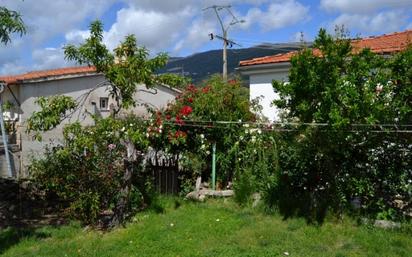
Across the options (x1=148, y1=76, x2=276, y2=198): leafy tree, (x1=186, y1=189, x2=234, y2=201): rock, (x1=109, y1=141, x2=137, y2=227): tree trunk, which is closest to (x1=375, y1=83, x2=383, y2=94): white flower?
(x1=148, y1=76, x2=276, y2=198): leafy tree

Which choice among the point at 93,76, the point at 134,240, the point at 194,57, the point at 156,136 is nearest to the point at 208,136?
the point at 156,136

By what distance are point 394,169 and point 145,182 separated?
4.43 m

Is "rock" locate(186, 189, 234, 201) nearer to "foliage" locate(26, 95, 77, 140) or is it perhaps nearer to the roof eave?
"foliage" locate(26, 95, 77, 140)

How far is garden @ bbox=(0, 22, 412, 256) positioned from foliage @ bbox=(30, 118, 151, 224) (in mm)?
22

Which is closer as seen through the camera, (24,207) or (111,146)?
(111,146)

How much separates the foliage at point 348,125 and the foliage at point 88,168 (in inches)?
104

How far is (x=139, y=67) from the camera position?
24.6 ft

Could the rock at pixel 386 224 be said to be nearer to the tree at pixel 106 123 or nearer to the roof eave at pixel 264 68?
the tree at pixel 106 123

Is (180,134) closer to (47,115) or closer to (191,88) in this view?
(191,88)

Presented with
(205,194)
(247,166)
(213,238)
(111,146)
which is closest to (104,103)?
(205,194)

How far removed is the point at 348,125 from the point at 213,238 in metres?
2.43

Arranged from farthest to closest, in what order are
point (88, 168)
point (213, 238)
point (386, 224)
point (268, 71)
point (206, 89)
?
point (268, 71), point (206, 89), point (88, 168), point (213, 238), point (386, 224)

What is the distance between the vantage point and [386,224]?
6.67 meters

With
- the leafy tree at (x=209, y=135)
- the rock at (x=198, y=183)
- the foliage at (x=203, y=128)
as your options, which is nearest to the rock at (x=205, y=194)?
the rock at (x=198, y=183)
